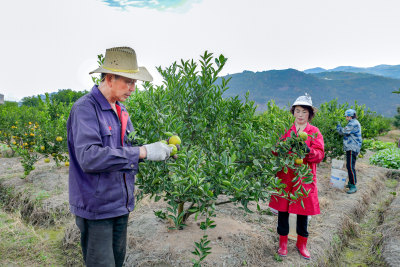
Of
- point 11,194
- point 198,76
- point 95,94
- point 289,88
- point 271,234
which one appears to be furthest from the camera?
point 289,88

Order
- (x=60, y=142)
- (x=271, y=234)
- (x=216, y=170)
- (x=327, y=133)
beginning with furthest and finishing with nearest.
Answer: (x=327, y=133), (x=60, y=142), (x=271, y=234), (x=216, y=170)

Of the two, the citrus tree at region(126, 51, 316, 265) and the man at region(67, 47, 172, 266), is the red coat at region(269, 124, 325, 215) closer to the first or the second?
the citrus tree at region(126, 51, 316, 265)

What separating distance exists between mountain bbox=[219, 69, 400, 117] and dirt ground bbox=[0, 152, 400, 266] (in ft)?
433

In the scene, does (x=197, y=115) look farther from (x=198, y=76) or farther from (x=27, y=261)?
(x=27, y=261)

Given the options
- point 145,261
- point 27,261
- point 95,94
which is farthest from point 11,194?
point 95,94

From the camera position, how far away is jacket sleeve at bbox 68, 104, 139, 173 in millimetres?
1619

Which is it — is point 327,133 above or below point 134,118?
below

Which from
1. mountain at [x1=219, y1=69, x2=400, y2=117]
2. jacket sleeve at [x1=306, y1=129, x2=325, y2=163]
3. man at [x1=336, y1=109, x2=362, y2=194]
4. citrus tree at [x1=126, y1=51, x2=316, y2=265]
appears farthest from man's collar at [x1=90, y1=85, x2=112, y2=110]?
mountain at [x1=219, y1=69, x2=400, y2=117]

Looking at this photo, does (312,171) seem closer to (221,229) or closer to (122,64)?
(221,229)

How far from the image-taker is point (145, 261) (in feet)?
9.42

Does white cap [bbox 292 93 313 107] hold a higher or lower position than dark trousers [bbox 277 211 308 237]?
higher

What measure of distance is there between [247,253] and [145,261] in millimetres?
1138

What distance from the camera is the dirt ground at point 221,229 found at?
3.02 metres

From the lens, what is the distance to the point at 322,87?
5974 inches
